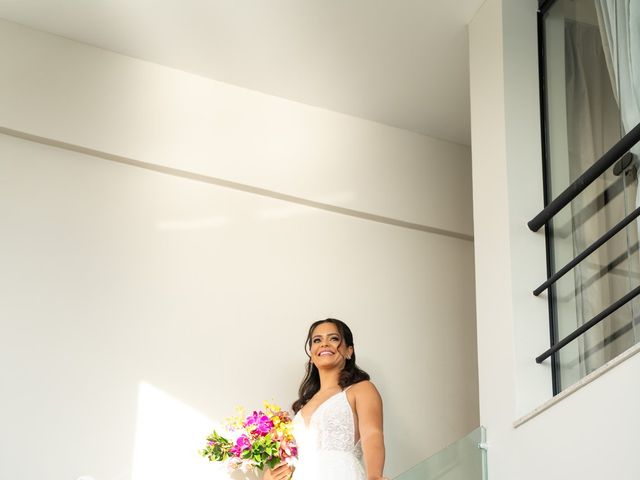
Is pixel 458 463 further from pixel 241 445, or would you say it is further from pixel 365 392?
pixel 241 445

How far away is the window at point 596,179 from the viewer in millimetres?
3896

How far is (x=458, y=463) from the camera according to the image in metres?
4.19

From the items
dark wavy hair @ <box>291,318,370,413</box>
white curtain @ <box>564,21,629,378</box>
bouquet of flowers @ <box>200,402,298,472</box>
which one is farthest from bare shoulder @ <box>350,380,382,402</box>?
white curtain @ <box>564,21,629,378</box>

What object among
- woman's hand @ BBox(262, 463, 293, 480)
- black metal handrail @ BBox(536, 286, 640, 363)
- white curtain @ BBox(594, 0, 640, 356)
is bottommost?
woman's hand @ BBox(262, 463, 293, 480)

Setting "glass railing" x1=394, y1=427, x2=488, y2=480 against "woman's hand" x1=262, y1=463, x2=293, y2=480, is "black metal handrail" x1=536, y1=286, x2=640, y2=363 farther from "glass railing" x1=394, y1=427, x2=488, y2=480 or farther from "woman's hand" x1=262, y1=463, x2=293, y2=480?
"woman's hand" x1=262, y1=463, x2=293, y2=480

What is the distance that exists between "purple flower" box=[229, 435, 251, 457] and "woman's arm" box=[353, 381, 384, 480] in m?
0.56

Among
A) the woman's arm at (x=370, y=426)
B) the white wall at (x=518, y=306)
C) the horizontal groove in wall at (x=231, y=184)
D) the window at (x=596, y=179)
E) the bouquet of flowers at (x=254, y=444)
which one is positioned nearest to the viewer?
the white wall at (x=518, y=306)

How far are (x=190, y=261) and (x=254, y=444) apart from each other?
1265 millimetres

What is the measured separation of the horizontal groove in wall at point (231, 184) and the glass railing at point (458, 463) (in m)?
2.17

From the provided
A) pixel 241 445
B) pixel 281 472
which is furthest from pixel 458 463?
pixel 241 445

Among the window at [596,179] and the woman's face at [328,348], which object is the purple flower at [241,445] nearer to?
the woman's face at [328,348]

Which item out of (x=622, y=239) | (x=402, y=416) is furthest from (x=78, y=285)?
(x=622, y=239)

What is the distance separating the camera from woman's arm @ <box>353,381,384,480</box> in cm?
451

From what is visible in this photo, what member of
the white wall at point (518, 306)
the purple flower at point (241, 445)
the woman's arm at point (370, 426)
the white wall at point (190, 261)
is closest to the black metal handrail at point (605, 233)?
the white wall at point (518, 306)
